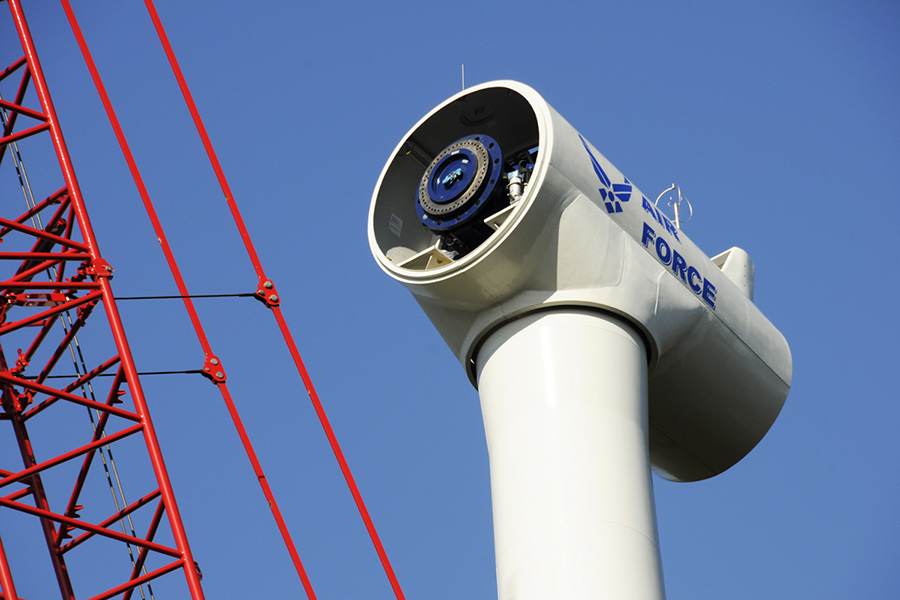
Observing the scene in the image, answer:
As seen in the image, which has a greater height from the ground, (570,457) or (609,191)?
(609,191)

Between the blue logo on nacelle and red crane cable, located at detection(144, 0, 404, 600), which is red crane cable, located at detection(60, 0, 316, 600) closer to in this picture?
red crane cable, located at detection(144, 0, 404, 600)

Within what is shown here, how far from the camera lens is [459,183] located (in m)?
20.6

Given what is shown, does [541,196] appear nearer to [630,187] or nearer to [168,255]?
[630,187]

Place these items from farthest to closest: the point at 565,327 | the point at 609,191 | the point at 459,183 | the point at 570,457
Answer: the point at 459,183 < the point at 609,191 < the point at 565,327 < the point at 570,457

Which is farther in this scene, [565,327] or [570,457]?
[565,327]

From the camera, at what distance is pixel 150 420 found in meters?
20.0

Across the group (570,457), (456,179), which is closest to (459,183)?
(456,179)

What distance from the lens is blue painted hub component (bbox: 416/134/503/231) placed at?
66.5ft

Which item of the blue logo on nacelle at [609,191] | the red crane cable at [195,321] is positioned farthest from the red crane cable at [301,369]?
the blue logo on nacelle at [609,191]

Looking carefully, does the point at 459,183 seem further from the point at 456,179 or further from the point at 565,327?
the point at 565,327

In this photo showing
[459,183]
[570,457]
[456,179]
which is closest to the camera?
[570,457]

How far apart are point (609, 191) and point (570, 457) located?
4.36 meters

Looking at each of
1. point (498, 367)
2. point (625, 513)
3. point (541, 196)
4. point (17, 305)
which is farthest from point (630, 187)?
point (17, 305)

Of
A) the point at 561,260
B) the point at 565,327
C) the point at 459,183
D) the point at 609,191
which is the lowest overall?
the point at 565,327
